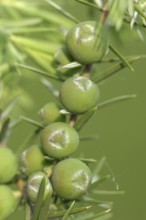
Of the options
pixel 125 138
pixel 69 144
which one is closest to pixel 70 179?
pixel 69 144

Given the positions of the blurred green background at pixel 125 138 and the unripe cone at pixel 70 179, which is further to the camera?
the blurred green background at pixel 125 138

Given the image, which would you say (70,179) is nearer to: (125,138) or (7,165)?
(7,165)

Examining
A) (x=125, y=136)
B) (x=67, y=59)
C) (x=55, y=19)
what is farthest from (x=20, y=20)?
(x=125, y=136)

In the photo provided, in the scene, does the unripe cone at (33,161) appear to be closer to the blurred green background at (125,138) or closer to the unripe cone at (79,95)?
the unripe cone at (79,95)

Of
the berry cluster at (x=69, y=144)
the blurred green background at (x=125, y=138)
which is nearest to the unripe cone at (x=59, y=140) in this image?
the berry cluster at (x=69, y=144)

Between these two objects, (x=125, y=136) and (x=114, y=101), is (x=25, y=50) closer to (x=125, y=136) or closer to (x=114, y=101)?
(x=114, y=101)

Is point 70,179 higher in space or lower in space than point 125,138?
higher

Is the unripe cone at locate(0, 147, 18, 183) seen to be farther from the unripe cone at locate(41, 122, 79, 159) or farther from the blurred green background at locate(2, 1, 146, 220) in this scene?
the blurred green background at locate(2, 1, 146, 220)
